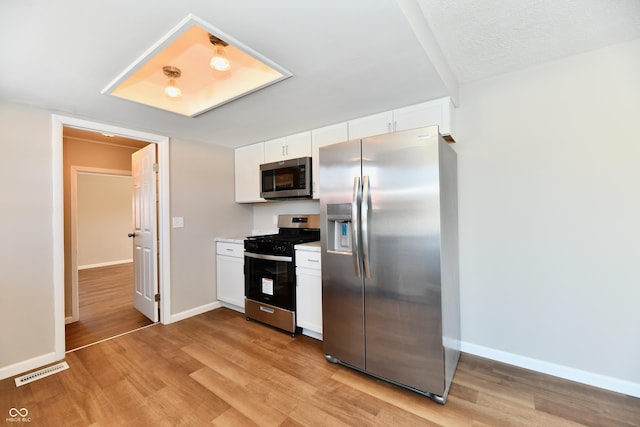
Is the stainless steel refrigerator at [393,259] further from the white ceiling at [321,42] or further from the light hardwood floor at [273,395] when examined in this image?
the white ceiling at [321,42]

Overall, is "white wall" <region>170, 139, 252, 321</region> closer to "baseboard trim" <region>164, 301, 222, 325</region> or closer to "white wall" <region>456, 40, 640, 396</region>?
"baseboard trim" <region>164, 301, 222, 325</region>

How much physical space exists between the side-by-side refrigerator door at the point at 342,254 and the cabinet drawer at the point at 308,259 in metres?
0.32

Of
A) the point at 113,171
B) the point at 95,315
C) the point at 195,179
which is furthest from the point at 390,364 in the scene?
the point at 113,171

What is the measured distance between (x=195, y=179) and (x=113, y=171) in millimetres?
1612

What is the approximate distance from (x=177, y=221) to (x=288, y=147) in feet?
5.23

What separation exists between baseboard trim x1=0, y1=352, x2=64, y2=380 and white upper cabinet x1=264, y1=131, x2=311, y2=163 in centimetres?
274

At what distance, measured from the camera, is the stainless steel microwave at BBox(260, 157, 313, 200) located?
2885 millimetres

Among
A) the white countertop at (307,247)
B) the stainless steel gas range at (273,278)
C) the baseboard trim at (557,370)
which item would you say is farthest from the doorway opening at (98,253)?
the baseboard trim at (557,370)

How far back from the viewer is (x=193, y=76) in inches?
90.0

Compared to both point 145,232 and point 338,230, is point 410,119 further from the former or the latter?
point 145,232

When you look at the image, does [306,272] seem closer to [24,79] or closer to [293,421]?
[293,421]

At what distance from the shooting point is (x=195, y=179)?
3355 millimetres

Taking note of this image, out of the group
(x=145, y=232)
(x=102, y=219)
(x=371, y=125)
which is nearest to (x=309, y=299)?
(x=371, y=125)

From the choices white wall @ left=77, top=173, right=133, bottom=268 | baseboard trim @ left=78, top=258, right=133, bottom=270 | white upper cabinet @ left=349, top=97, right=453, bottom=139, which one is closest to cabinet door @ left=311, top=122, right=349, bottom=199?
white upper cabinet @ left=349, top=97, right=453, bottom=139
